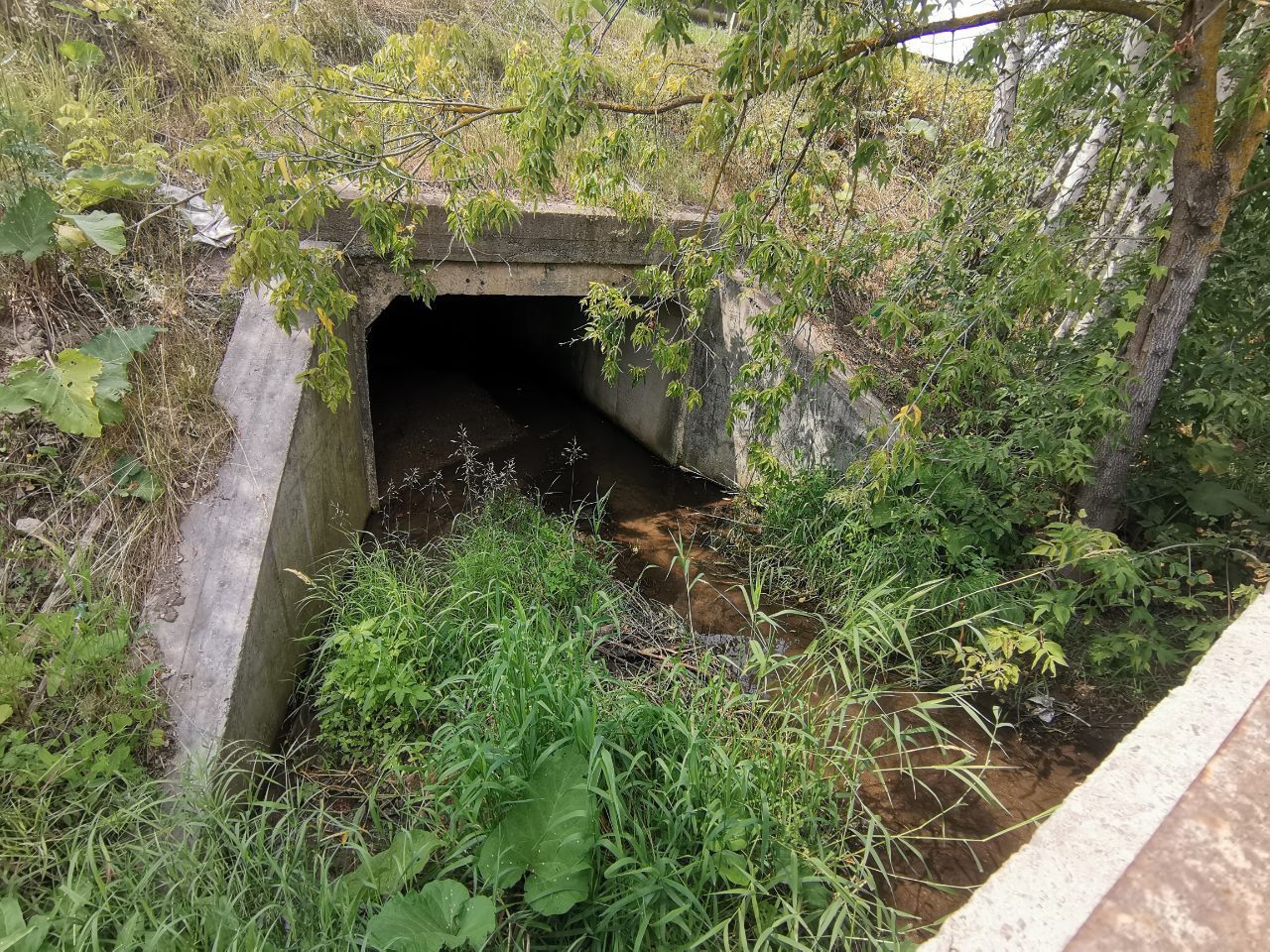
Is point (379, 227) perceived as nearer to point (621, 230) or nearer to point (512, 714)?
point (512, 714)

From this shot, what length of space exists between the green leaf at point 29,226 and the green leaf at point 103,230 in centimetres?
11

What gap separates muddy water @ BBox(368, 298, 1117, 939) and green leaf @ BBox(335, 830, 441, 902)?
178cm

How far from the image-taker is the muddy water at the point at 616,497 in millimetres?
2844

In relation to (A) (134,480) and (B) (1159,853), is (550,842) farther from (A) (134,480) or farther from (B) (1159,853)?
(A) (134,480)

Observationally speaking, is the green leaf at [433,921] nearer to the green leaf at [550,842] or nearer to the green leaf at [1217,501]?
the green leaf at [550,842]

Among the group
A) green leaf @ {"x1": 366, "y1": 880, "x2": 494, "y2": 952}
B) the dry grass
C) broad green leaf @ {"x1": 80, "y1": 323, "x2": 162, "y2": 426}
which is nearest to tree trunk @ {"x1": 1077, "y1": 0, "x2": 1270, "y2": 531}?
green leaf @ {"x1": 366, "y1": 880, "x2": 494, "y2": 952}

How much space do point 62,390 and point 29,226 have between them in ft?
3.39

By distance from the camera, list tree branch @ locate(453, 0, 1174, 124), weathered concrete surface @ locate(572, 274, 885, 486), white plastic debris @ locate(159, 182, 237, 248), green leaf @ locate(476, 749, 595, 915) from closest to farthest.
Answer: green leaf @ locate(476, 749, 595, 915)
tree branch @ locate(453, 0, 1174, 124)
white plastic debris @ locate(159, 182, 237, 248)
weathered concrete surface @ locate(572, 274, 885, 486)

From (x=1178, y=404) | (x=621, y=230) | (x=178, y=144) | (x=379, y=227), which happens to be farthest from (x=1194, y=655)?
(x=178, y=144)

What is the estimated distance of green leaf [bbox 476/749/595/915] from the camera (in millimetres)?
1812

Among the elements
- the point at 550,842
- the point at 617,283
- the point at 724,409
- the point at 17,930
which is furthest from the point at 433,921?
the point at 617,283

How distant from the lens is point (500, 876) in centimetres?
185

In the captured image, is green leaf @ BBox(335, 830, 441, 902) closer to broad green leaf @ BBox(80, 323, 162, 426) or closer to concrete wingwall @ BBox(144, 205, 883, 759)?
concrete wingwall @ BBox(144, 205, 883, 759)

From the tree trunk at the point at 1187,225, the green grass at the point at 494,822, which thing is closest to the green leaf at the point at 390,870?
the green grass at the point at 494,822
